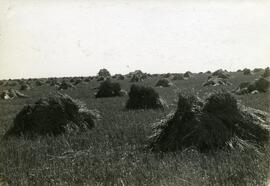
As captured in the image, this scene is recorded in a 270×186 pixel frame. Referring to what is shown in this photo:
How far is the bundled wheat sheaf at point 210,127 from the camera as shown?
346 inches

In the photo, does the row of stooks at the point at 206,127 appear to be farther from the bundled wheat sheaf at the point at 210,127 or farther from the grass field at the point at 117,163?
the grass field at the point at 117,163

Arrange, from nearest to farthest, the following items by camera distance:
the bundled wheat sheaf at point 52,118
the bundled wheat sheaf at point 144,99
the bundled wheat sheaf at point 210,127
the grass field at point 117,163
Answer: the grass field at point 117,163 < the bundled wheat sheaf at point 210,127 < the bundled wheat sheaf at point 52,118 < the bundled wheat sheaf at point 144,99

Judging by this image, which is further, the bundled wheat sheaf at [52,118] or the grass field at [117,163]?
the bundled wheat sheaf at [52,118]

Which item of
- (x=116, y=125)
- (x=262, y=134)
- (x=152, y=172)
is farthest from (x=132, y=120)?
(x=152, y=172)

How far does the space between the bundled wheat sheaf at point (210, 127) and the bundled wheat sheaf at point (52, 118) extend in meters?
2.65

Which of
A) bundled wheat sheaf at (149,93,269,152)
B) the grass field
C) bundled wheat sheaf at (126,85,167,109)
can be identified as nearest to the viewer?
the grass field

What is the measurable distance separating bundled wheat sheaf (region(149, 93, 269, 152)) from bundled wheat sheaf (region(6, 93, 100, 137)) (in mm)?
2653

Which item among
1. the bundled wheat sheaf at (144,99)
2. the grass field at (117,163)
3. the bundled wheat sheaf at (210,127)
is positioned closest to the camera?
the grass field at (117,163)

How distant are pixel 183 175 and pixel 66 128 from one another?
207 inches

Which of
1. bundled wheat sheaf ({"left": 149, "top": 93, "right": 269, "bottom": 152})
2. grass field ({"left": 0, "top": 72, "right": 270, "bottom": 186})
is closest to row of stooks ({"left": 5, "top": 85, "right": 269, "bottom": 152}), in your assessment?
bundled wheat sheaf ({"left": 149, "top": 93, "right": 269, "bottom": 152})

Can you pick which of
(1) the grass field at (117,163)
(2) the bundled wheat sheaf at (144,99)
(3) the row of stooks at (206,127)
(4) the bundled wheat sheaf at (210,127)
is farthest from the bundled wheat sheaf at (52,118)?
(2) the bundled wheat sheaf at (144,99)

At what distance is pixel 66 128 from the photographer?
11.7 metres

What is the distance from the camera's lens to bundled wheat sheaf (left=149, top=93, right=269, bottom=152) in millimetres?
8789

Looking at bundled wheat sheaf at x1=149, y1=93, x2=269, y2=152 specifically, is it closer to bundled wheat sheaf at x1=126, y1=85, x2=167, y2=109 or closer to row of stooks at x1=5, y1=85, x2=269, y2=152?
row of stooks at x1=5, y1=85, x2=269, y2=152
